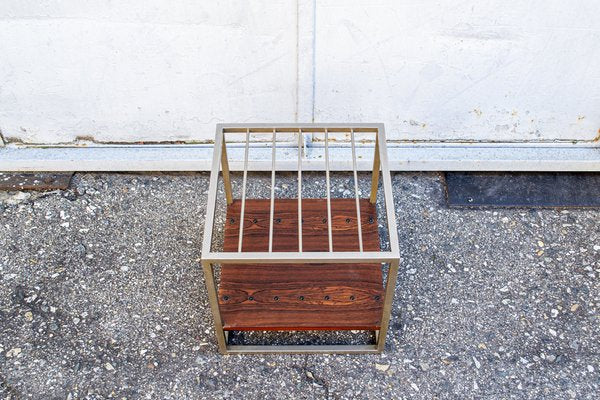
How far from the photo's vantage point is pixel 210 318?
8.20 feet

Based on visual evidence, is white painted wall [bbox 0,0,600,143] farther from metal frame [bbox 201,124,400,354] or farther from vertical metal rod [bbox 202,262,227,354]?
vertical metal rod [bbox 202,262,227,354]

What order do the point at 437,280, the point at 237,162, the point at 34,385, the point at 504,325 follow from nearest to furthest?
the point at 34,385, the point at 504,325, the point at 437,280, the point at 237,162

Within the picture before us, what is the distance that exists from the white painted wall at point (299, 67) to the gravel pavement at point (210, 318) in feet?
1.15

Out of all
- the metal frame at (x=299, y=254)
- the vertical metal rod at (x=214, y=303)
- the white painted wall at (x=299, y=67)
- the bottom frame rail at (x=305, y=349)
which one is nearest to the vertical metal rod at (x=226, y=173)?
the metal frame at (x=299, y=254)

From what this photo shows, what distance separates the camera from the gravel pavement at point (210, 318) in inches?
90.7

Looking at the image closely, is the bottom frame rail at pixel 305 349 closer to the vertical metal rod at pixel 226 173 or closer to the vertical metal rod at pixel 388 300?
the vertical metal rod at pixel 388 300

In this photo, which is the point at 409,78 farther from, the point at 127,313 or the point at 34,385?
the point at 34,385

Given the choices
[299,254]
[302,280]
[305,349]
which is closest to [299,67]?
[302,280]

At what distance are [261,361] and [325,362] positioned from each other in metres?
0.25

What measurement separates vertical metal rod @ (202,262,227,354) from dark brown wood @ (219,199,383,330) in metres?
0.05

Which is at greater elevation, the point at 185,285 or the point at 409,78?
the point at 409,78

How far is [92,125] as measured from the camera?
9.86 feet

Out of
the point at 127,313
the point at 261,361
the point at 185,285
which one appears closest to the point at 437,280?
the point at 261,361

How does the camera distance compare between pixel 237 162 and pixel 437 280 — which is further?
pixel 237 162
